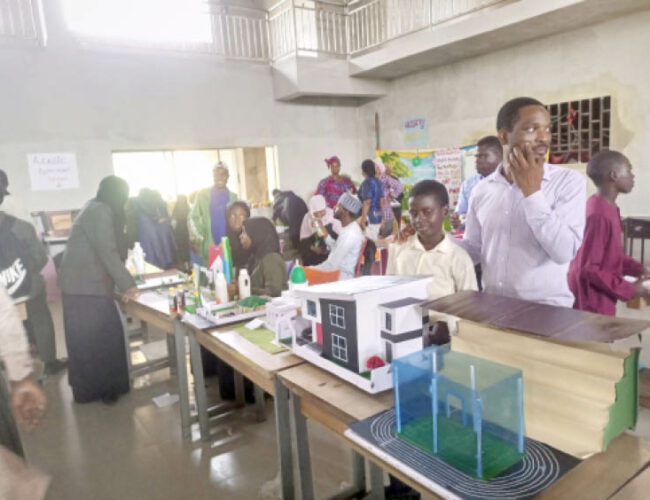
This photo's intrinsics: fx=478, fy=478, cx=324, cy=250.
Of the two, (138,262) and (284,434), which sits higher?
(138,262)

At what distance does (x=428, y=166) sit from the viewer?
25.8 ft

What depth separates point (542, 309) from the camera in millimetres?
1275

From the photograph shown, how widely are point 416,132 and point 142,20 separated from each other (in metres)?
4.56

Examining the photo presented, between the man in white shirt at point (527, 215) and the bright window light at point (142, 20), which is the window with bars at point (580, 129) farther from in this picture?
the bright window light at point (142, 20)

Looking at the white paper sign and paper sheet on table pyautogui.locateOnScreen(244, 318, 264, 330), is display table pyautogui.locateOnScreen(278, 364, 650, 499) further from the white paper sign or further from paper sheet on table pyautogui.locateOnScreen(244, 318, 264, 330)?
the white paper sign

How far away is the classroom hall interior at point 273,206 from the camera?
1.41 meters

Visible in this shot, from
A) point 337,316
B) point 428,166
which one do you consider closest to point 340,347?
point 337,316

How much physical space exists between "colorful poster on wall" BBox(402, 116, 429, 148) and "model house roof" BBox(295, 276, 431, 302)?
6.74 metres

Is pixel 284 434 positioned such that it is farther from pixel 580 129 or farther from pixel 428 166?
pixel 428 166

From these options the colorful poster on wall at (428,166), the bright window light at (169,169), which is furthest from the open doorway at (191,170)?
the colorful poster on wall at (428,166)

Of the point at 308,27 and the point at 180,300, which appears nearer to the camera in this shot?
the point at 180,300

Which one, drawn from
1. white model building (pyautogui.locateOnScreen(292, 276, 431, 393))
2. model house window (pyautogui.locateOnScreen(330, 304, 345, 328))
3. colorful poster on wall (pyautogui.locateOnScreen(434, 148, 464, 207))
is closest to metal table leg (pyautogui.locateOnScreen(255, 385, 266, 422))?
white model building (pyautogui.locateOnScreen(292, 276, 431, 393))

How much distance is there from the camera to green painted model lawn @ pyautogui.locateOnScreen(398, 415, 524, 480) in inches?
41.0

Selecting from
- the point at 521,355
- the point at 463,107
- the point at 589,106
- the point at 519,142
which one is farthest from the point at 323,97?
the point at 521,355
